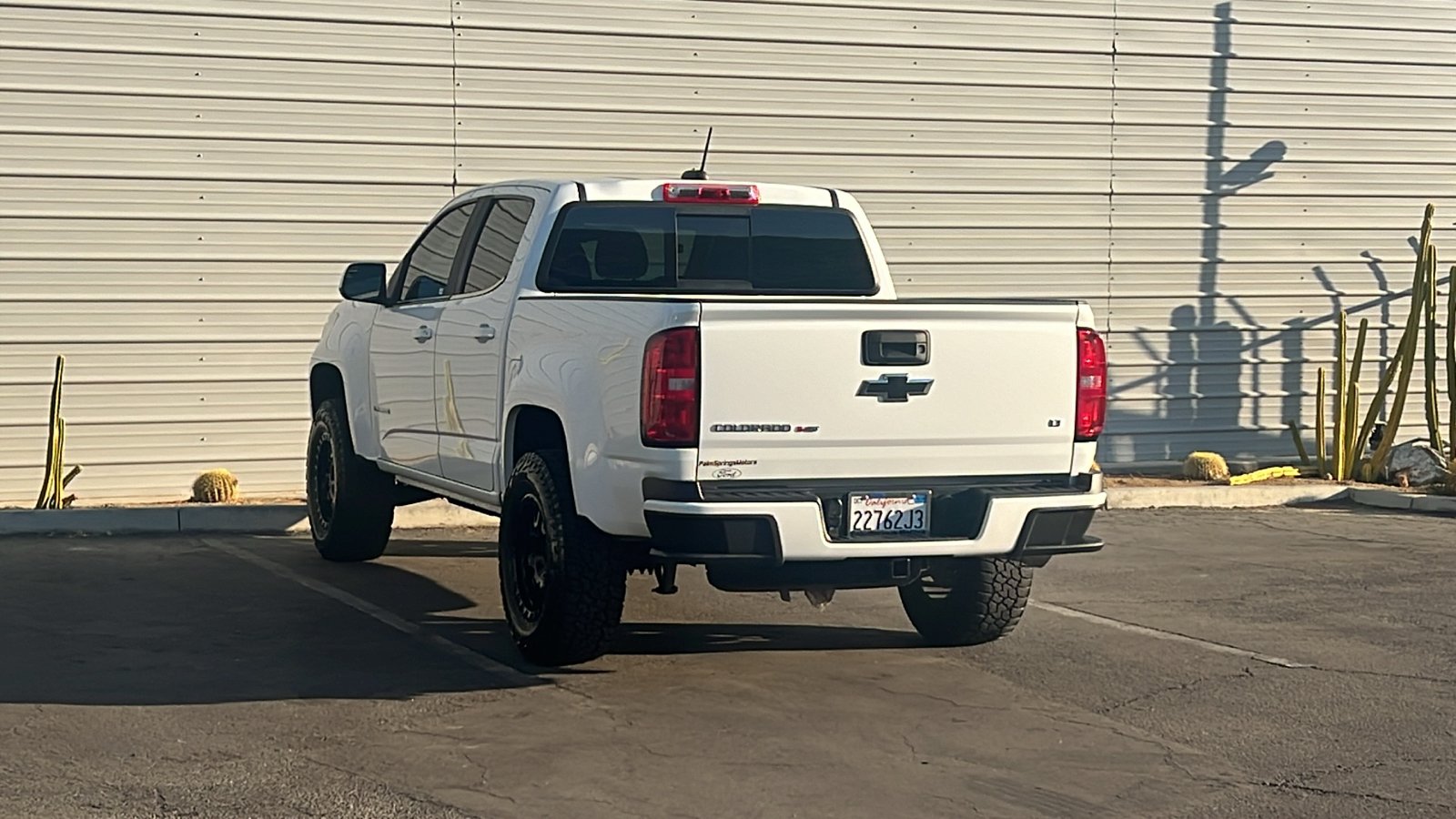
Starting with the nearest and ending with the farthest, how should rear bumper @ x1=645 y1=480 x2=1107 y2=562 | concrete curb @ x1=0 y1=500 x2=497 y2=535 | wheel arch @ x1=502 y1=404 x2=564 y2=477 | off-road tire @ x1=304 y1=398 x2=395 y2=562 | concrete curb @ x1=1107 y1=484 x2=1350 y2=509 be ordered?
1. rear bumper @ x1=645 y1=480 x2=1107 y2=562
2. wheel arch @ x1=502 y1=404 x2=564 y2=477
3. off-road tire @ x1=304 y1=398 x2=395 y2=562
4. concrete curb @ x1=0 y1=500 x2=497 y2=535
5. concrete curb @ x1=1107 y1=484 x2=1350 y2=509

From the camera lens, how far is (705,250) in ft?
28.1

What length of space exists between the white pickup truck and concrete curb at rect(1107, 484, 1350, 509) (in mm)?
6122

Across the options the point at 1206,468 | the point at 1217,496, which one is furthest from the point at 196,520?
the point at 1206,468

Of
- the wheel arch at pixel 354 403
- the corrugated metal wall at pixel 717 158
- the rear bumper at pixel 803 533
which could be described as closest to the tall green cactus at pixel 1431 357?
the corrugated metal wall at pixel 717 158

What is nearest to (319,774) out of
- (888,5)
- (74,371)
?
(74,371)

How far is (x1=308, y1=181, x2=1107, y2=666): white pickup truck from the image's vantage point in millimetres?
6652

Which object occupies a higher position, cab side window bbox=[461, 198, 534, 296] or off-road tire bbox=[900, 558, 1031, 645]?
cab side window bbox=[461, 198, 534, 296]

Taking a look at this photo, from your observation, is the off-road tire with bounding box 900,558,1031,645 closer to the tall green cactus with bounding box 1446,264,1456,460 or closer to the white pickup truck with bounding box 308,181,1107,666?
the white pickup truck with bounding box 308,181,1107,666

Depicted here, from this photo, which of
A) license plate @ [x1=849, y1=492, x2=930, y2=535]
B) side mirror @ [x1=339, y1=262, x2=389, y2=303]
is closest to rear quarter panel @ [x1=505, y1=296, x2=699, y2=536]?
license plate @ [x1=849, y1=492, x2=930, y2=535]

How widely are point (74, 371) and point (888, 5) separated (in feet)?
22.1

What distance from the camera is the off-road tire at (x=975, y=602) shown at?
25.6 ft

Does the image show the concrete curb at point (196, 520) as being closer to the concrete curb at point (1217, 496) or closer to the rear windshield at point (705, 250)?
the rear windshield at point (705, 250)

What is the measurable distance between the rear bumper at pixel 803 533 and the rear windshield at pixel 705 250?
182 cm

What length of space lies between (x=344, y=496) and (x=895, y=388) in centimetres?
424
